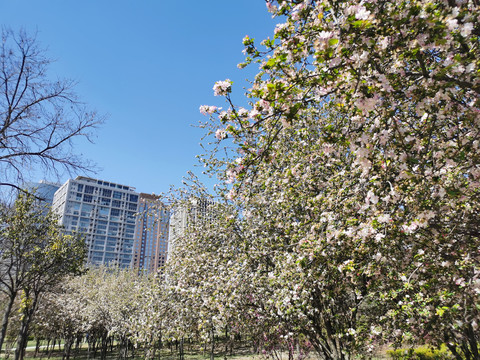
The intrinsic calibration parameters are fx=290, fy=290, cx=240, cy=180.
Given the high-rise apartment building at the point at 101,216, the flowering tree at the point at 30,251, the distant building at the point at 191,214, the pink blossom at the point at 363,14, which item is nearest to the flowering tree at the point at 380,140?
the pink blossom at the point at 363,14

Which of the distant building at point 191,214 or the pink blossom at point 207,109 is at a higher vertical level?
the distant building at point 191,214

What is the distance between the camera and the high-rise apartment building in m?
143

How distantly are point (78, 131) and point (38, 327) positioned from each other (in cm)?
2700

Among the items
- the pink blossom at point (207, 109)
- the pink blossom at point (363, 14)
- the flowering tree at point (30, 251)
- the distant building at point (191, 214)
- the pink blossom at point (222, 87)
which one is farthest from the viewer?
the flowering tree at point (30, 251)

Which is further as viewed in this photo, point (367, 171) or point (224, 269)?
point (224, 269)

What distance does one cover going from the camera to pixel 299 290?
5910 mm

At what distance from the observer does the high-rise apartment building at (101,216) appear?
5614 inches

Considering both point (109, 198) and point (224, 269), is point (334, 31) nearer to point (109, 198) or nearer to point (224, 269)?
point (224, 269)

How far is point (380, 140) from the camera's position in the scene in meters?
3.57

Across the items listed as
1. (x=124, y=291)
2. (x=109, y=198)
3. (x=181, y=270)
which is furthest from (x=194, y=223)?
(x=109, y=198)

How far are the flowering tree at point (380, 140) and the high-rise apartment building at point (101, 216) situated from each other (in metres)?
145

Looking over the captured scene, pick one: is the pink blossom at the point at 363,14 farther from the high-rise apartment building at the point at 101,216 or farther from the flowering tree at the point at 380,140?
the high-rise apartment building at the point at 101,216

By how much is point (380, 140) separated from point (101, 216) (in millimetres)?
164740

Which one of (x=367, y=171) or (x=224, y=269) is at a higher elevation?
(x=367, y=171)
